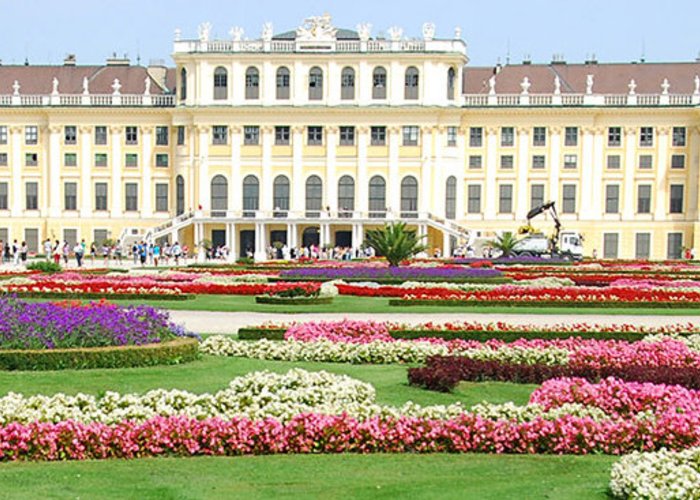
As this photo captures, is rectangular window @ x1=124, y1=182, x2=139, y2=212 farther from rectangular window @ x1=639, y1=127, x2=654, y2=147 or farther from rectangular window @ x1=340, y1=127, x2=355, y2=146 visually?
rectangular window @ x1=639, y1=127, x2=654, y2=147

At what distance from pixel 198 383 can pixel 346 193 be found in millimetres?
56560

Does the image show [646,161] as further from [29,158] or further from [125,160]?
[29,158]

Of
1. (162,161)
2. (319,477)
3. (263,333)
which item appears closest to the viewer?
(319,477)

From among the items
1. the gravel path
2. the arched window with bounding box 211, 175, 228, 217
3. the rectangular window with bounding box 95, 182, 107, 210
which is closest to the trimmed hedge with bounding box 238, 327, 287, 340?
the gravel path

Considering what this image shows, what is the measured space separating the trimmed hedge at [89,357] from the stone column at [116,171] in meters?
57.2

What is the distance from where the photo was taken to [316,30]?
229 feet

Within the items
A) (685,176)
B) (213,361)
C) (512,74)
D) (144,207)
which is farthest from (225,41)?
(213,361)

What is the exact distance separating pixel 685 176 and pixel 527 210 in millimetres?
9486

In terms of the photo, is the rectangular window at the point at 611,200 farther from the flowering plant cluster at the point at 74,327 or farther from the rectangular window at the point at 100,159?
the flowering plant cluster at the point at 74,327

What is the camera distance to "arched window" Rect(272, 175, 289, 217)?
70.2m

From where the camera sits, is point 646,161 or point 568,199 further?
point 568,199

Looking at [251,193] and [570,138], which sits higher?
[570,138]

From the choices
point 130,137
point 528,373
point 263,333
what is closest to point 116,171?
point 130,137

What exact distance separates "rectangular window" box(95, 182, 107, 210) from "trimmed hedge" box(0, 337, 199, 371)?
189 feet
